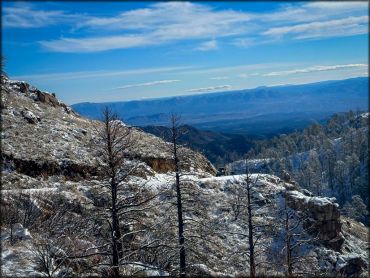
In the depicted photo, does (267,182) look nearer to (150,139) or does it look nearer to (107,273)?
(150,139)

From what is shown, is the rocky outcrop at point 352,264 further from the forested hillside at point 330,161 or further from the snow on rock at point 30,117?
the forested hillside at point 330,161

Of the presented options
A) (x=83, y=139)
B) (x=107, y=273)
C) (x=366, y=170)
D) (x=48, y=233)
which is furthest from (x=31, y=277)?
(x=366, y=170)

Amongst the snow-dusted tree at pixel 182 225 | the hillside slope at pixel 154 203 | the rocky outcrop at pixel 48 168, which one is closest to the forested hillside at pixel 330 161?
the hillside slope at pixel 154 203

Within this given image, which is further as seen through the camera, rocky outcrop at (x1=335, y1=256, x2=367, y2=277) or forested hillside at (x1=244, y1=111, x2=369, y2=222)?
forested hillside at (x1=244, y1=111, x2=369, y2=222)

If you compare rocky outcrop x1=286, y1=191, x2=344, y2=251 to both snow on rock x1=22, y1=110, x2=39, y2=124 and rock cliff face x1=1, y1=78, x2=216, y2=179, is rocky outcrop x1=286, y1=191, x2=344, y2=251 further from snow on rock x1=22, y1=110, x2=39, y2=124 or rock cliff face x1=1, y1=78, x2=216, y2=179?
snow on rock x1=22, y1=110, x2=39, y2=124

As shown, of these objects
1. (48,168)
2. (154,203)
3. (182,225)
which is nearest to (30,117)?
(48,168)

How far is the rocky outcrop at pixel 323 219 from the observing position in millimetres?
32688

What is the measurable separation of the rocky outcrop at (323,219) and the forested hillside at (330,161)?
148ft

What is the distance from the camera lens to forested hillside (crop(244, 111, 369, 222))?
10169 centimetres

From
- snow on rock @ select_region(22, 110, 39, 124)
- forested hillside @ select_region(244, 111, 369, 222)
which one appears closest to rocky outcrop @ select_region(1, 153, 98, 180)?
snow on rock @ select_region(22, 110, 39, 124)

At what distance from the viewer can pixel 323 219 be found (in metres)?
33.3

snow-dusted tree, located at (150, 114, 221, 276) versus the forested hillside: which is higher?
snow-dusted tree, located at (150, 114, 221, 276)

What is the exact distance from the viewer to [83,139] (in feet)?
129

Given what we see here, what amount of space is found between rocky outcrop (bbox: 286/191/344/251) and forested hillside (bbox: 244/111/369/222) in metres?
45.2
